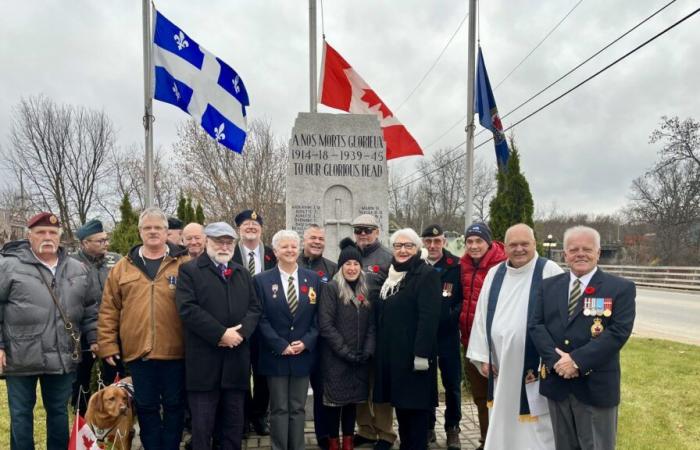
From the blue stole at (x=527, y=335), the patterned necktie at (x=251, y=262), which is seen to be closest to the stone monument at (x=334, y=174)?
the patterned necktie at (x=251, y=262)

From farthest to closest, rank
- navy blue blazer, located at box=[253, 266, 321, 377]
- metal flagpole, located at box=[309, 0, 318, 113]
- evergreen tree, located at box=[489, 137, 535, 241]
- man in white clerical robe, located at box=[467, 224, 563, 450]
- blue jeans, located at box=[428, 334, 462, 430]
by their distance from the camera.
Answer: evergreen tree, located at box=[489, 137, 535, 241]
metal flagpole, located at box=[309, 0, 318, 113]
blue jeans, located at box=[428, 334, 462, 430]
navy blue blazer, located at box=[253, 266, 321, 377]
man in white clerical robe, located at box=[467, 224, 563, 450]

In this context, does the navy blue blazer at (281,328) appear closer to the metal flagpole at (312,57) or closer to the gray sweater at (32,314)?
the gray sweater at (32,314)

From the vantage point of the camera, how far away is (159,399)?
3742mm

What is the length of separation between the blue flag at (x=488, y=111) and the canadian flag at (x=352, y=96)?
1.67 meters

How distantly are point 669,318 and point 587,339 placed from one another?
13876 millimetres

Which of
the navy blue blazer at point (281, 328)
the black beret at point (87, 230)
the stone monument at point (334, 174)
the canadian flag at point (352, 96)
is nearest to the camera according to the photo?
the navy blue blazer at point (281, 328)

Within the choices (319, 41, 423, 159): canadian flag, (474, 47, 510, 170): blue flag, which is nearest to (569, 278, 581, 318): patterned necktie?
(319, 41, 423, 159): canadian flag

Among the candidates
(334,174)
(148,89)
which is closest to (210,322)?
(334,174)

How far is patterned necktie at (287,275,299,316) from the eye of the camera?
13.1 feet

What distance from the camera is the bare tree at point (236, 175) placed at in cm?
1864

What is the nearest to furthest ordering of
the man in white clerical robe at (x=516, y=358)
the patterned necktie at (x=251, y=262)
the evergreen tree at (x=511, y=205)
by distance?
the man in white clerical robe at (x=516, y=358) → the patterned necktie at (x=251, y=262) → the evergreen tree at (x=511, y=205)

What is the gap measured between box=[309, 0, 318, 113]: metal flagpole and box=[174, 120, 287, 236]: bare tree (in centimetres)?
1123

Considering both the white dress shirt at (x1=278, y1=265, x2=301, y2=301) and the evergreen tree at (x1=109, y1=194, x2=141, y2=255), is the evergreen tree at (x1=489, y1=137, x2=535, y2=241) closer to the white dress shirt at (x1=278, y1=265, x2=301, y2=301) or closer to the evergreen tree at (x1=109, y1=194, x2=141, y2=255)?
the white dress shirt at (x1=278, y1=265, x2=301, y2=301)

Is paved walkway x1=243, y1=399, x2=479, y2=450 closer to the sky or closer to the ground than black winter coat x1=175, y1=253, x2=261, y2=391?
closer to the ground
